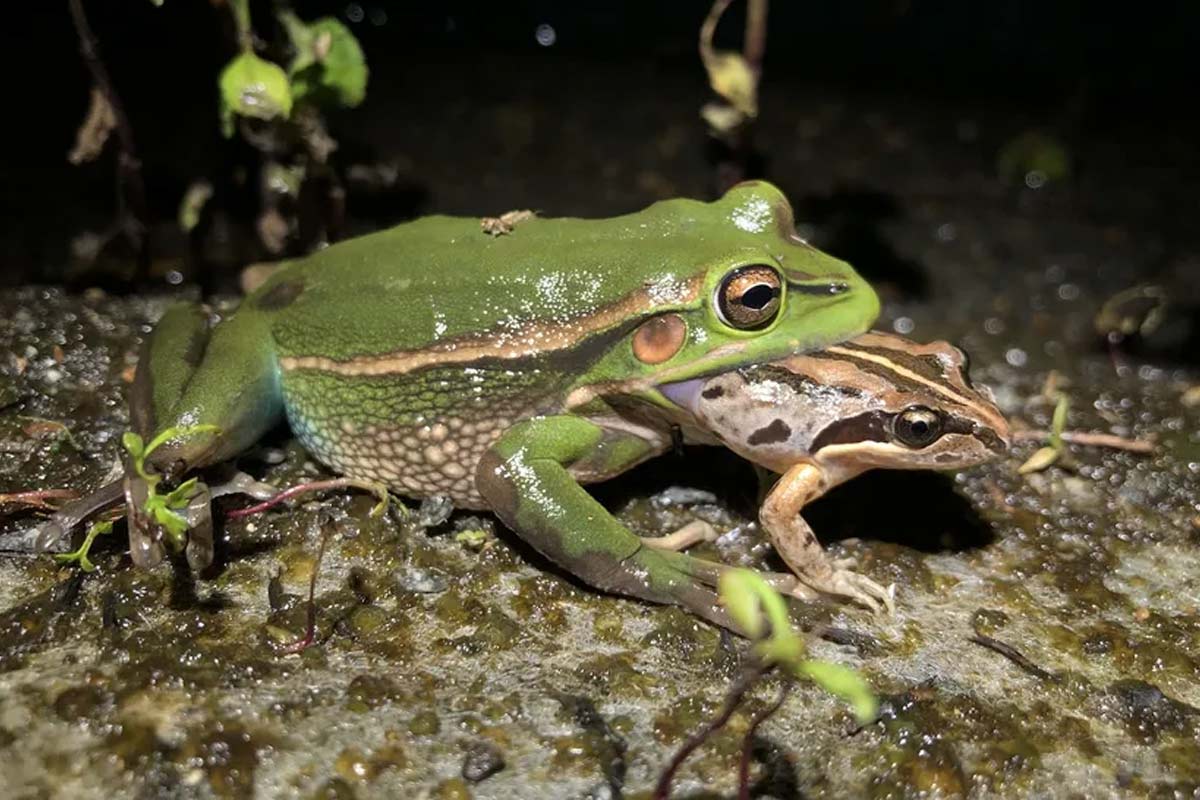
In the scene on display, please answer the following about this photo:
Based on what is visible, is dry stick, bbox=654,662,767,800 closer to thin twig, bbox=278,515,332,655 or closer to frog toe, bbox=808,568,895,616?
frog toe, bbox=808,568,895,616

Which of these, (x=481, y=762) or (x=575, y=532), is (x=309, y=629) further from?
(x=575, y=532)

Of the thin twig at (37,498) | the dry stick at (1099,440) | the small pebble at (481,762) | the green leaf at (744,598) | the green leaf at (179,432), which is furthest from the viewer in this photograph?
the dry stick at (1099,440)

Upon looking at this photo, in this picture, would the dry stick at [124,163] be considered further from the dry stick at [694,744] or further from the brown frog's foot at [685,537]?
the dry stick at [694,744]

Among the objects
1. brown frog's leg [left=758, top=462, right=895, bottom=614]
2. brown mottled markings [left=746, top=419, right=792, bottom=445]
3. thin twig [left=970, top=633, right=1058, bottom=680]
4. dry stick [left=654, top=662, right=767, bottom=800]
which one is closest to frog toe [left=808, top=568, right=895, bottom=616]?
brown frog's leg [left=758, top=462, right=895, bottom=614]

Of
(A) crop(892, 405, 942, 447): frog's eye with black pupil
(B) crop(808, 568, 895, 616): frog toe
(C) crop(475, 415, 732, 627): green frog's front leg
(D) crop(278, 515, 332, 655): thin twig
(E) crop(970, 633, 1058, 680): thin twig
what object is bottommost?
(D) crop(278, 515, 332, 655): thin twig

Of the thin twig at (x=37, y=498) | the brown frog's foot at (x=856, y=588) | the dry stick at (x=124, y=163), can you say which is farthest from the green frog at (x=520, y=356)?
the dry stick at (x=124, y=163)

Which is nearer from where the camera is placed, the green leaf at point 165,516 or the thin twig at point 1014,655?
the green leaf at point 165,516

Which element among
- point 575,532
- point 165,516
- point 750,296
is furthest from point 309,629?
point 750,296

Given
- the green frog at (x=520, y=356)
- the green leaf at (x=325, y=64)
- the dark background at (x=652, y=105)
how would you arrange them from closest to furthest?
the green frog at (x=520, y=356) < the green leaf at (x=325, y=64) < the dark background at (x=652, y=105)
